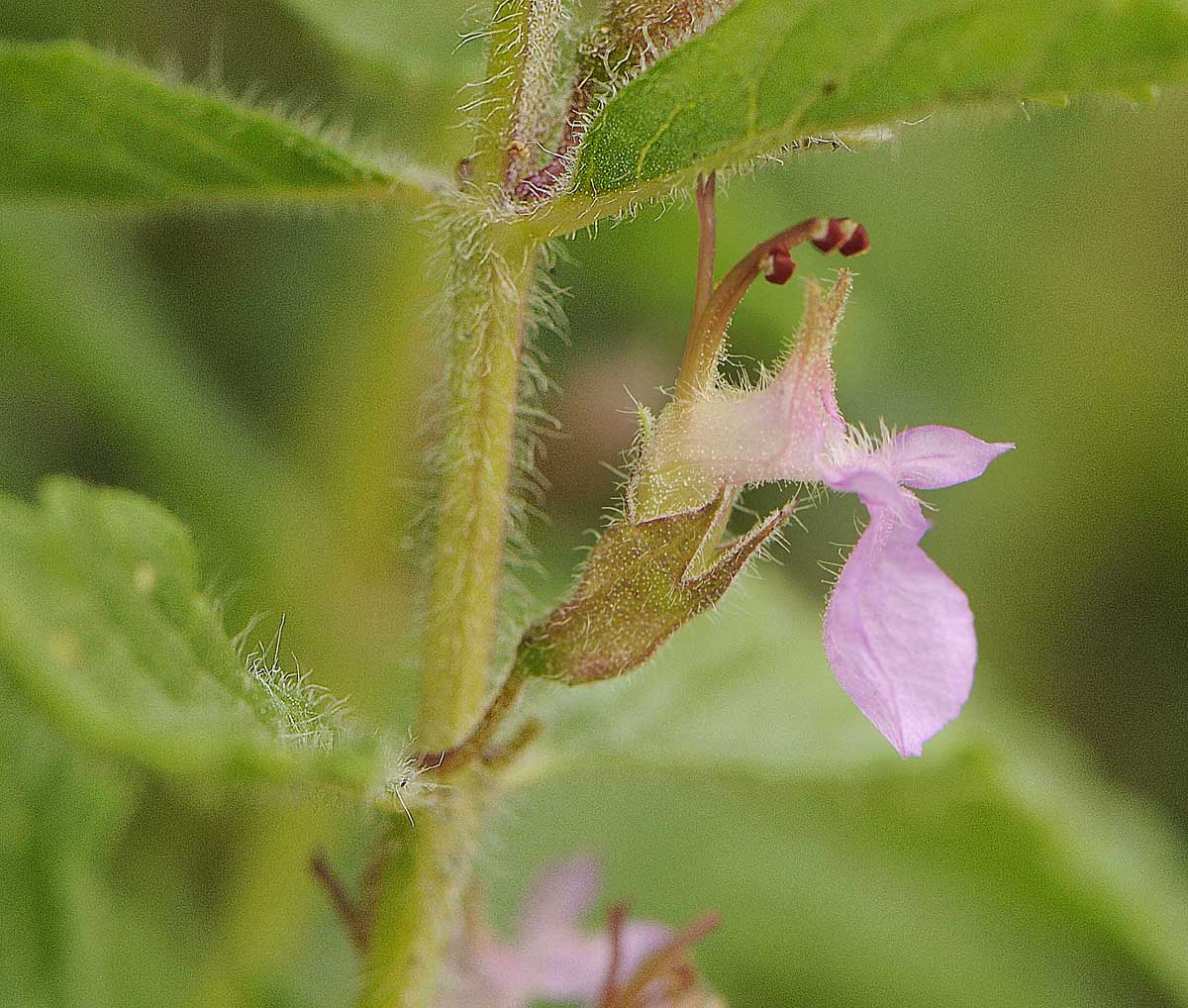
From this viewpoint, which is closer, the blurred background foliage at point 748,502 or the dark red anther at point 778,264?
the dark red anther at point 778,264

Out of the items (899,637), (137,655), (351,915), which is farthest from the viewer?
(351,915)

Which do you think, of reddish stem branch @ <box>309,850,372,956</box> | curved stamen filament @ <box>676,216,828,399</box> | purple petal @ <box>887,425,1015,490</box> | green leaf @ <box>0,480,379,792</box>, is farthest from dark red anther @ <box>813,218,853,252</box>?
reddish stem branch @ <box>309,850,372,956</box>

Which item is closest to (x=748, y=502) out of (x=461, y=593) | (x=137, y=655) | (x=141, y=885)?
(x=141, y=885)

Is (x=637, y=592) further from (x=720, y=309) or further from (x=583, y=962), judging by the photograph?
(x=583, y=962)

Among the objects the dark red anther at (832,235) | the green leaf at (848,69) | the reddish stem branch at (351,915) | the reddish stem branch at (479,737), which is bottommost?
the reddish stem branch at (351,915)

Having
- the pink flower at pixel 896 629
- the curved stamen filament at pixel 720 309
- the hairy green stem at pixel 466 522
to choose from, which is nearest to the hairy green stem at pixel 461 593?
the hairy green stem at pixel 466 522

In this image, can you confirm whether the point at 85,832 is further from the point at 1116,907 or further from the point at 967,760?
the point at 1116,907

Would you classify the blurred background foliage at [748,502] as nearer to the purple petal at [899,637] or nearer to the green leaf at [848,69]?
the purple petal at [899,637]
